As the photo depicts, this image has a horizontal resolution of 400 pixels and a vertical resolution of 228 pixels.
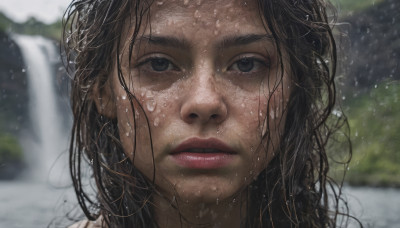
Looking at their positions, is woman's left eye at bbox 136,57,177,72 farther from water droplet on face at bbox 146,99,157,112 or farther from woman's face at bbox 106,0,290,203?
water droplet on face at bbox 146,99,157,112

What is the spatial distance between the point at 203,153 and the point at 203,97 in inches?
6.9

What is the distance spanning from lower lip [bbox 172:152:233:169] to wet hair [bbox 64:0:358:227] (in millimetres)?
179

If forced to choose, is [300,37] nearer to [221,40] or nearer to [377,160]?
[221,40]

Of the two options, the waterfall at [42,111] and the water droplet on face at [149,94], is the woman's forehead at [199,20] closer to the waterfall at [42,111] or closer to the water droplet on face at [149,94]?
the water droplet on face at [149,94]

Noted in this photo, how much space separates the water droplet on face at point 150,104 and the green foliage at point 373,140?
2.56m

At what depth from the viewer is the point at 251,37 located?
1.75 metres

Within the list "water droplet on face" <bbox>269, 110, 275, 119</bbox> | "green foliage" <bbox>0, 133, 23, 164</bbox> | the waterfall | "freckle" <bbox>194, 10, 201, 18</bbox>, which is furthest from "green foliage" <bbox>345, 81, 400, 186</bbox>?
"green foliage" <bbox>0, 133, 23, 164</bbox>

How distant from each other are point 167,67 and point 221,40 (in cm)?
20

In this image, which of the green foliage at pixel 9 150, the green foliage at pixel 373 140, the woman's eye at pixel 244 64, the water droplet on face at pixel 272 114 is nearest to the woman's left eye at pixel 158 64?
the woman's eye at pixel 244 64

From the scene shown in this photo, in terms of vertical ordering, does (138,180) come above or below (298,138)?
below

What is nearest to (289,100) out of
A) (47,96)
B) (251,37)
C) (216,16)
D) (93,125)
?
(251,37)

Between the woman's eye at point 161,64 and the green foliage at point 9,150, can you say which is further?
the green foliage at point 9,150

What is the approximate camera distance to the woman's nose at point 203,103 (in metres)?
1.62

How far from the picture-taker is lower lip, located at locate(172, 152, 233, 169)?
65.0 inches
